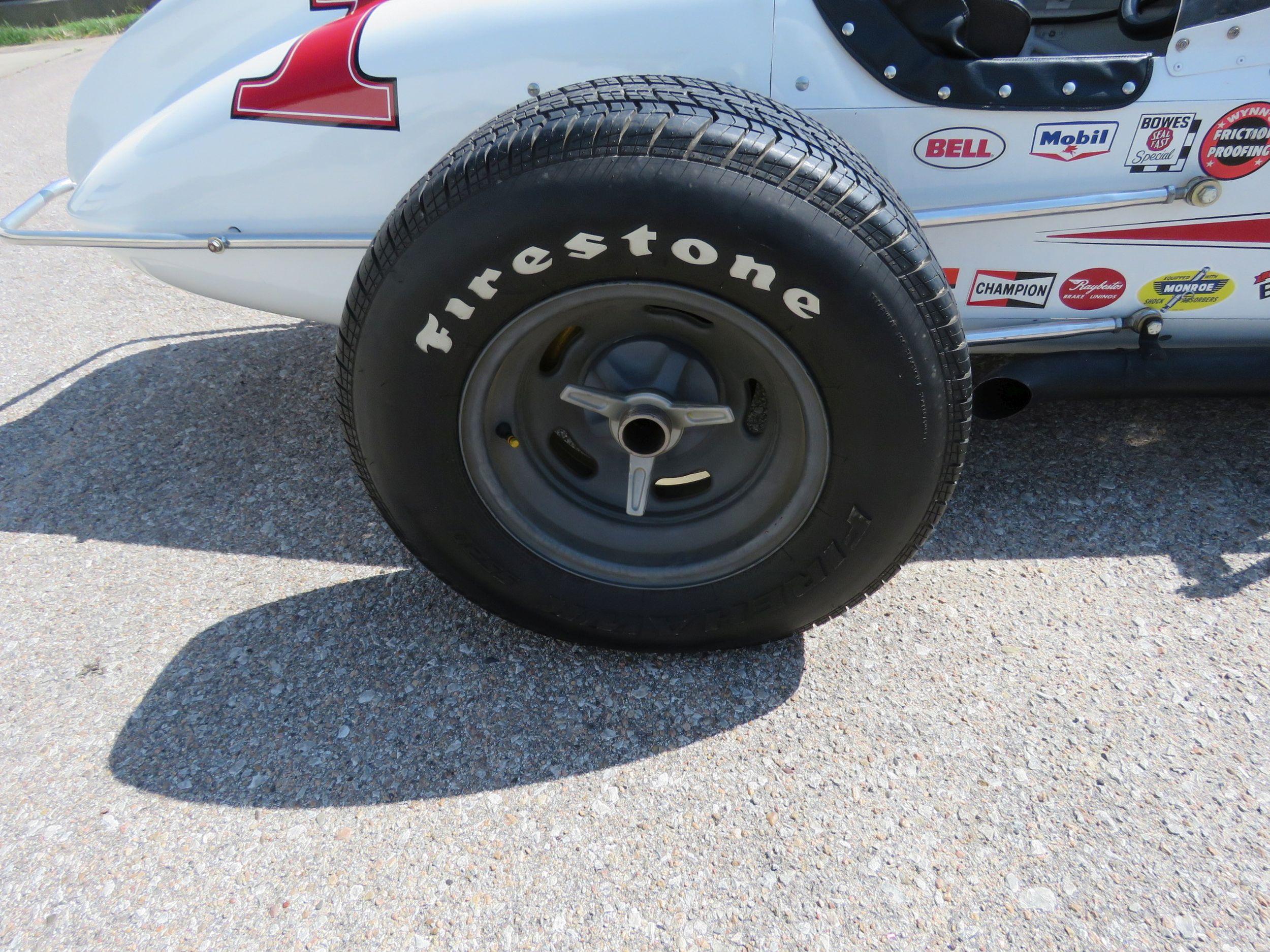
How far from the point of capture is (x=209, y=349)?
3387mm

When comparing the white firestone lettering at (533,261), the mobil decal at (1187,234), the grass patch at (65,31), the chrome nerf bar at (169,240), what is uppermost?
the white firestone lettering at (533,261)

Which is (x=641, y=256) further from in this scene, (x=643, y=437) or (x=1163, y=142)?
(x=1163, y=142)

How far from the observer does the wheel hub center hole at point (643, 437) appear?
183 cm

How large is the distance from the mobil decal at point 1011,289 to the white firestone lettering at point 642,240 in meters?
0.95

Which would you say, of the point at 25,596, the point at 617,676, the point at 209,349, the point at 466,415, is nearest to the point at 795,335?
the point at 466,415

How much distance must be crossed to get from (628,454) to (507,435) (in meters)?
0.28

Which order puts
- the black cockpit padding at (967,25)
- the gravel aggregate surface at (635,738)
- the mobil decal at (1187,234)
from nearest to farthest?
the gravel aggregate surface at (635,738) → the black cockpit padding at (967,25) → the mobil decal at (1187,234)

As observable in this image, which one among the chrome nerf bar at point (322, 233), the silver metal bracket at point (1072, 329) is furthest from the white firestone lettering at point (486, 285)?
the silver metal bracket at point (1072, 329)

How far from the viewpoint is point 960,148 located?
1.95m

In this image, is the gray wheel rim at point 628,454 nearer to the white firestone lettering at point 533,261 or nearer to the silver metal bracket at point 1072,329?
the white firestone lettering at point 533,261

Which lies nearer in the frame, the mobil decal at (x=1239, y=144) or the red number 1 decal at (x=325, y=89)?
the mobil decal at (x=1239, y=144)

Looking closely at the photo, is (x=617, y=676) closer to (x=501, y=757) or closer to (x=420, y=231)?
(x=501, y=757)

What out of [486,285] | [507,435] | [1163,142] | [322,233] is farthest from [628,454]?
[1163,142]

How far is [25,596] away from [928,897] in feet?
7.32
